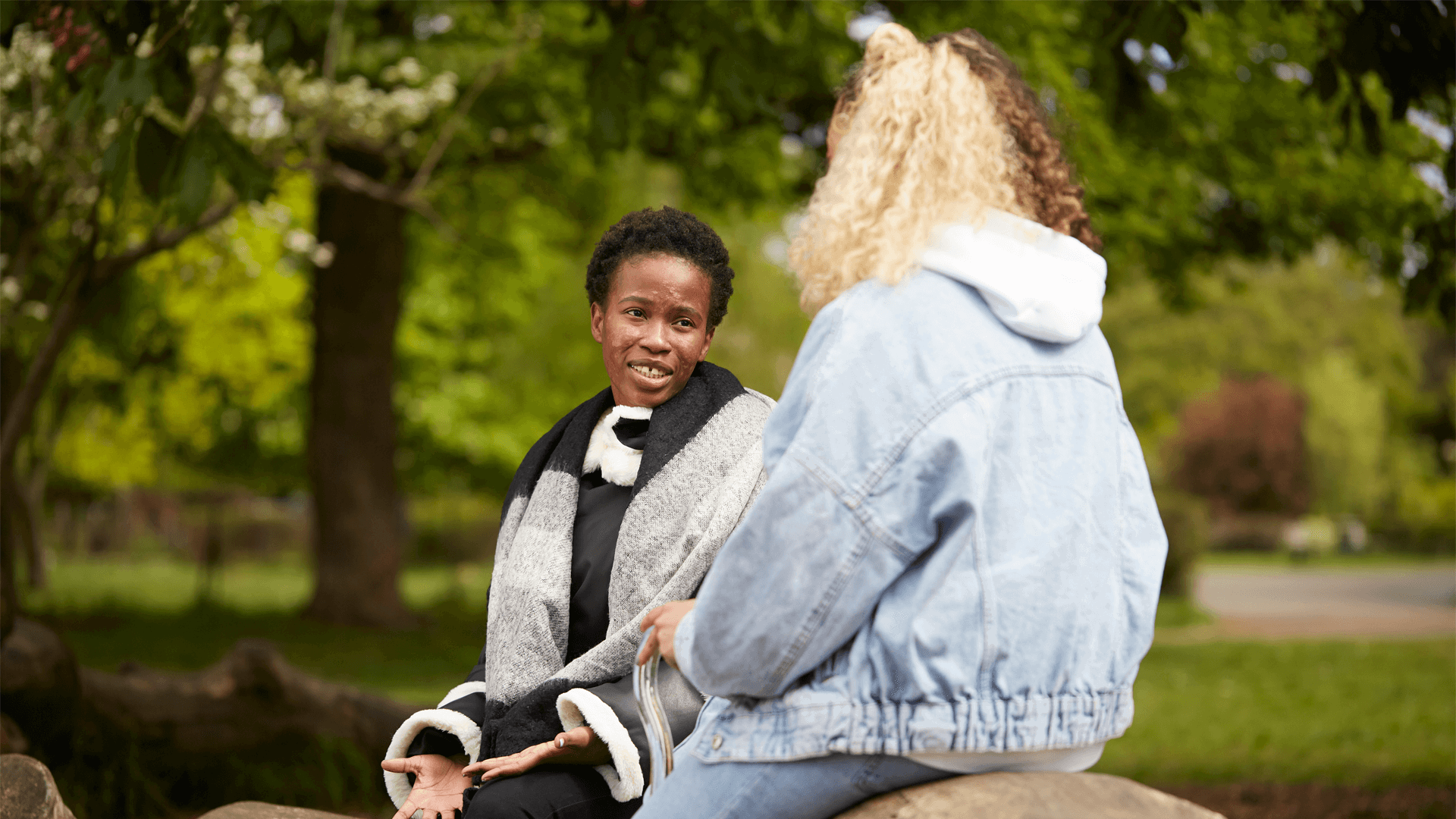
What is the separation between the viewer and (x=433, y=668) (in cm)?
992

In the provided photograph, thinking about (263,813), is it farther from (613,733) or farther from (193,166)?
(193,166)

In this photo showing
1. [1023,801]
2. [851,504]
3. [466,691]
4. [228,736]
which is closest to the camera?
[851,504]

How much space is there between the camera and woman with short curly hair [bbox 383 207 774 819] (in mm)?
2275

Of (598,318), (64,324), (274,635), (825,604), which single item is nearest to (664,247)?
(598,318)

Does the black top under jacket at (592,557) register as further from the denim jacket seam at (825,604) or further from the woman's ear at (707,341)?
the denim jacket seam at (825,604)

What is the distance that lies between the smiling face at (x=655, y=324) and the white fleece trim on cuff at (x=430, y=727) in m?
0.76

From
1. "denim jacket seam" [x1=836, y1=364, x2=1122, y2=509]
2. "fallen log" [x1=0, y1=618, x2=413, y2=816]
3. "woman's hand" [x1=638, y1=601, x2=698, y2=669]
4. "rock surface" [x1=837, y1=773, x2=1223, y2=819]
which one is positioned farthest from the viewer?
"fallen log" [x1=0, y1=618, x2=413, y2=816]

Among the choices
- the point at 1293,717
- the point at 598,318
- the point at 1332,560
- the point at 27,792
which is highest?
the point at 1332,560

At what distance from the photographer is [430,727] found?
2.51 meters

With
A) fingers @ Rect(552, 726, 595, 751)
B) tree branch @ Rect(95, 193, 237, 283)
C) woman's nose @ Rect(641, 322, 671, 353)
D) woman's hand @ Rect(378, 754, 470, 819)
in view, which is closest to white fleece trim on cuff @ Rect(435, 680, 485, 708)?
woman's hand @ Rect(378, 754, 470, 819)

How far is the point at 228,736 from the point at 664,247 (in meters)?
4.25

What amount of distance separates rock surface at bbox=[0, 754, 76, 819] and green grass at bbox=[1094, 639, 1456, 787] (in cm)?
551

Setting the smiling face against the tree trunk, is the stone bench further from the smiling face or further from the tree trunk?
the tree trunk

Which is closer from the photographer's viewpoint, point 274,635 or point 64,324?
point 64,324
